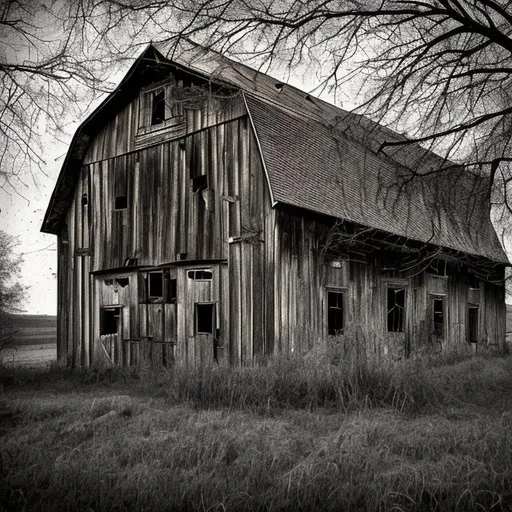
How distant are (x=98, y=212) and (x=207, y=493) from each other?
9.97 meters

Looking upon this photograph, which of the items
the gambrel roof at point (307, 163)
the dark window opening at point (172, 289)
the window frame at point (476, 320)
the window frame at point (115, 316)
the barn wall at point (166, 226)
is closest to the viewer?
the gambrel roof at point (307, 163)

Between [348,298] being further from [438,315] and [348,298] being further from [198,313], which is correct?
[438,315]

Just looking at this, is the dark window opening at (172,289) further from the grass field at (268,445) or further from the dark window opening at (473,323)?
the dark window opening at (473,323)

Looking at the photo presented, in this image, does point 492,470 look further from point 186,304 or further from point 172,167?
point 172,167

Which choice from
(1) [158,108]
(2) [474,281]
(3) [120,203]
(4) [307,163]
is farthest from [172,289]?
(2) [474,281]

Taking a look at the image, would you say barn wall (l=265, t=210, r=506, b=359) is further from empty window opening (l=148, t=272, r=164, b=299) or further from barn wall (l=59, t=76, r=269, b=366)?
empty window opening (l=148, t=272, r=164, b=299)

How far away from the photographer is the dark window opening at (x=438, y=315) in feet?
47.6

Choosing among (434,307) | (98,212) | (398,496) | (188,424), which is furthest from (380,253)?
(398,496)

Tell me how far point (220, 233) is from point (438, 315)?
25.8 ft

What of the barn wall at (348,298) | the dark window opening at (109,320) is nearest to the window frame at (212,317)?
the barn wall at (348,298)

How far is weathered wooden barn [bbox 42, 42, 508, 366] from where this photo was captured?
9922mm

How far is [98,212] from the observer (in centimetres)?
1259

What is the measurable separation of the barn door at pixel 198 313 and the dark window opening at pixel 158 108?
3.77 meters

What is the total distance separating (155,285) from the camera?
11.8 metres
